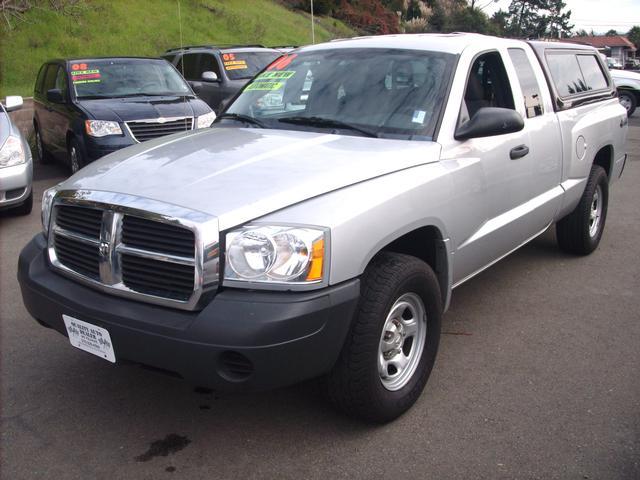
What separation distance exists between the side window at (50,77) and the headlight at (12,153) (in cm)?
318

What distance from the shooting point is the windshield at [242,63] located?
1189cm

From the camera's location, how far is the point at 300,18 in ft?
114

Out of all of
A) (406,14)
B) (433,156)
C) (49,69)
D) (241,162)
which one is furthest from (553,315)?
(406,14)

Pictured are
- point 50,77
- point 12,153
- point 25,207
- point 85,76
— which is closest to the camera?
point 12,153

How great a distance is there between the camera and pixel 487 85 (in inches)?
167

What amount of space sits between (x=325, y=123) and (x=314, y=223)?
4.03 ft

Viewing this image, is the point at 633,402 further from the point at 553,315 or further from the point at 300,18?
the point at 300,18

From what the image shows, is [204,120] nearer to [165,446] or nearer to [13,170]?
[13,170]

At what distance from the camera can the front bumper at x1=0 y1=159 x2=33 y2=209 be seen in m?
6.62

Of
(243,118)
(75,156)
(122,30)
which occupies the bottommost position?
(75,156)

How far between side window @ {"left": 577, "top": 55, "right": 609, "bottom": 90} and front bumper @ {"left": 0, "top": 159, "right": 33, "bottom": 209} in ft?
17.8

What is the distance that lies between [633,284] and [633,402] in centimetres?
196

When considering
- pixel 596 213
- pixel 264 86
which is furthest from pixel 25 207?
pixel 596 213

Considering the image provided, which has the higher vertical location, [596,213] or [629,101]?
[596,213]
